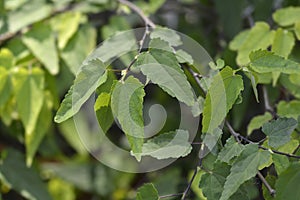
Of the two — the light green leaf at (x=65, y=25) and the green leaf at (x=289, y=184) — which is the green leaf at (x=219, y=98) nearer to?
the green leaf at (x=289, y=184)

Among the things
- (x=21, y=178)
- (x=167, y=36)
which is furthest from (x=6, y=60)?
(x=167, y=36)

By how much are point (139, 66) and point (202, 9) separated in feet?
2.56

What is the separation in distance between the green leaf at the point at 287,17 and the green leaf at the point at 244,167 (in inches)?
16.5

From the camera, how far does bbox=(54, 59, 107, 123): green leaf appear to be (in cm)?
70

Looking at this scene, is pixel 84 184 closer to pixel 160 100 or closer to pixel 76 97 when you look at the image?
pixel 160 100

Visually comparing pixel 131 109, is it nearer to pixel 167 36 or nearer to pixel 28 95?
pixel 167 36

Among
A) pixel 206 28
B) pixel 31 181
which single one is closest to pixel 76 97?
pixel 31 181

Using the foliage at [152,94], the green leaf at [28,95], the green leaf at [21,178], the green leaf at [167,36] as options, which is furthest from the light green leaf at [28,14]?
the green leaf at [167,36]

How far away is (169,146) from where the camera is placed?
0.74 m

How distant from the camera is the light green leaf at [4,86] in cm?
110

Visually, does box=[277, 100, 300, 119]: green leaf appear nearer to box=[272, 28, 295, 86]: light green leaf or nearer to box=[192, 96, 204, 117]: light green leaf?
box=[272, 28, 295, 86]: light green leaf

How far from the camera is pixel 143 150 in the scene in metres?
0.73

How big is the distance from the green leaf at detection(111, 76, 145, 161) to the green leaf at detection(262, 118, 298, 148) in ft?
0.52

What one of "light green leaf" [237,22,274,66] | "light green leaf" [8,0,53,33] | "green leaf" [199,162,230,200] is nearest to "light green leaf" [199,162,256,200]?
"green leaf" [199,162,230,200]
